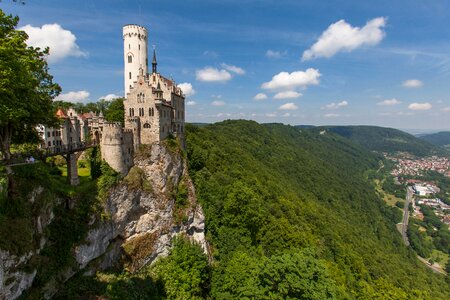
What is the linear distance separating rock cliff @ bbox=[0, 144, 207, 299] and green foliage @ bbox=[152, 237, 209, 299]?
149 cm

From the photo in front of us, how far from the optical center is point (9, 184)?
22062 millimetres

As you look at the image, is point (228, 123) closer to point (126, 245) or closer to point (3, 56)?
point (126, 245)

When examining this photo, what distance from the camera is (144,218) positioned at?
38.9 metres

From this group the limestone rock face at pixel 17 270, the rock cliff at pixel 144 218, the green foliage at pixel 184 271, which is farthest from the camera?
the green foliage at pixel 184 271

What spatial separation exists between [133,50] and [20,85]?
29198mm

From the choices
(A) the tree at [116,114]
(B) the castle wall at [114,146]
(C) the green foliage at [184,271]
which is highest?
(A) the tree at [116,114]

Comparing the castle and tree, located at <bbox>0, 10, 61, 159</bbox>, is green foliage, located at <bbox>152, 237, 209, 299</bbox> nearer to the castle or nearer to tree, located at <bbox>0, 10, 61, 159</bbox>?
the castle

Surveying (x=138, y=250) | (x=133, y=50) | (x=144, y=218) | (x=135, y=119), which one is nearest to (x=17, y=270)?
(x=138, y=250)

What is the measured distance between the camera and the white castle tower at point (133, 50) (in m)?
45.1

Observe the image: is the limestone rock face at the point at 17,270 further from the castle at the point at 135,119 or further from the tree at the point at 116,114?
the tree at the point at 116,114

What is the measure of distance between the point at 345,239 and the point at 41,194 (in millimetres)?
67982

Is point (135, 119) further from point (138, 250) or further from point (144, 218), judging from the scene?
point (138, 250)

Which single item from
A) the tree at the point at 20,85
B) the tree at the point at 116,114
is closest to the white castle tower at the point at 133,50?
the tree at the point at 116,114

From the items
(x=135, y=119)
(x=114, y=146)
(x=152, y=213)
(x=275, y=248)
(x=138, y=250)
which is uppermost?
(x=135, y=119)
